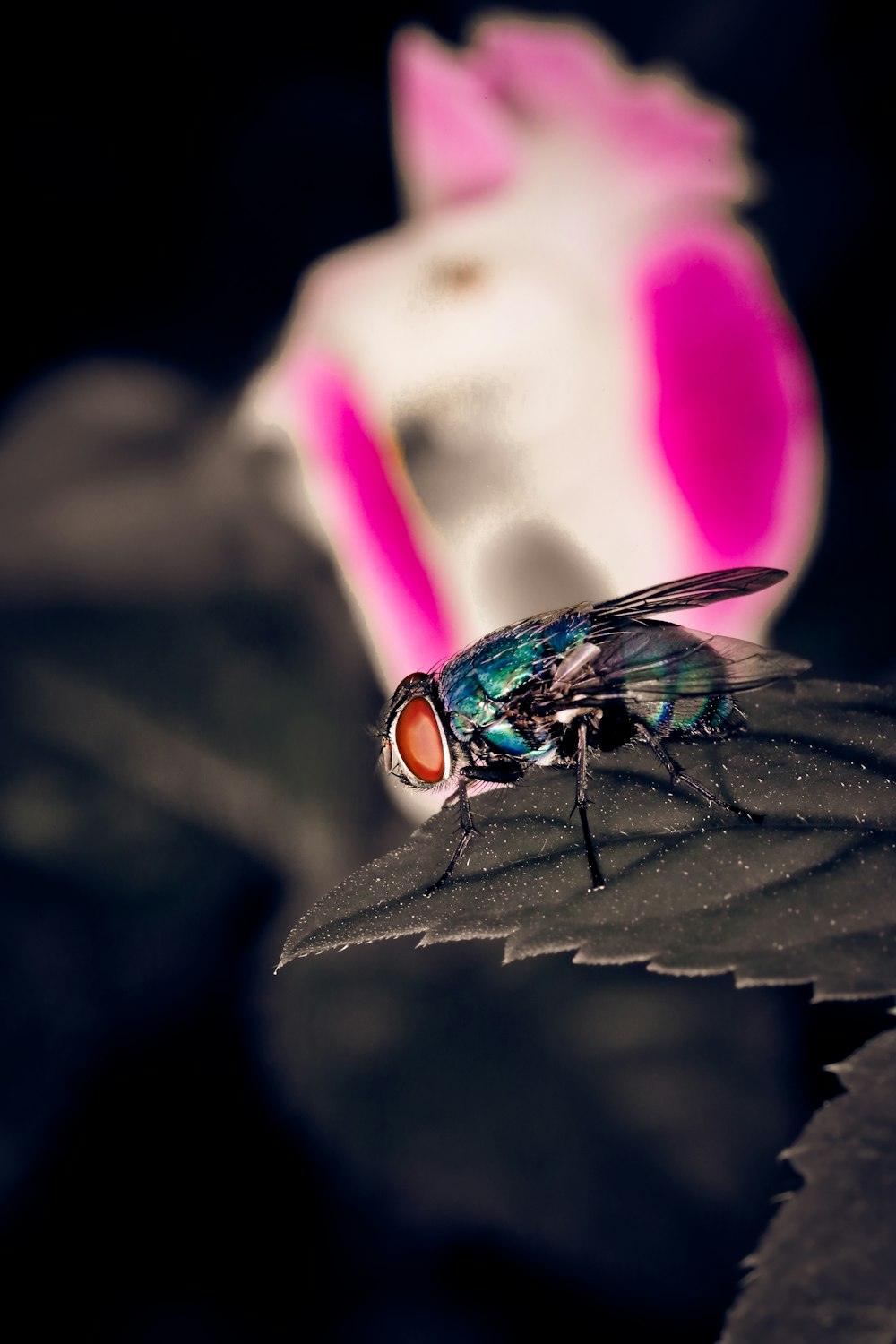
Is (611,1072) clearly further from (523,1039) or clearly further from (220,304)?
(220,304)

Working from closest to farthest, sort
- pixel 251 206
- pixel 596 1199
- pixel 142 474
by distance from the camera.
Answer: pixel 596 1199, pixel 142 474, pixel 251 206

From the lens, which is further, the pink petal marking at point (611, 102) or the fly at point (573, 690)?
the pink petal marking at point (611, 102)

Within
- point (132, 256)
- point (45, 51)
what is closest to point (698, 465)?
point (132, 256)

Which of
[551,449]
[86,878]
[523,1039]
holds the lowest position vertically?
[523,1039]

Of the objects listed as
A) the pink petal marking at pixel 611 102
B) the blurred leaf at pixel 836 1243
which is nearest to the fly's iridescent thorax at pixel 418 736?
the blurred leaf at pixel 836 1243

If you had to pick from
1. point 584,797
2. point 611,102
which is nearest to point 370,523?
point 611,102

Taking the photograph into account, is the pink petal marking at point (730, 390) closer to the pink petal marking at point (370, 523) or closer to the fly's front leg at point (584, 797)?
the pink petal marking at point (370, 523)

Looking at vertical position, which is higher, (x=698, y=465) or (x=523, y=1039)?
(x=698, y=465)
